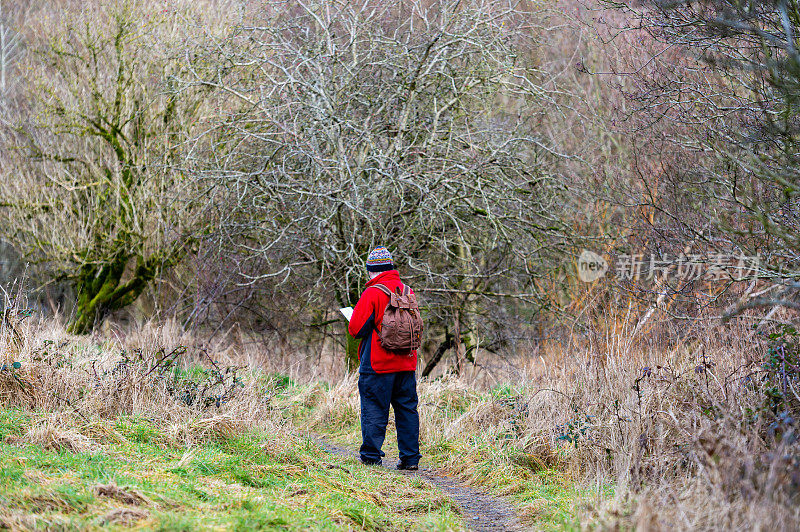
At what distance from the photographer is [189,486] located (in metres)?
4.16

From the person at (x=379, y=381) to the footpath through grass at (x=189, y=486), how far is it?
0.38m

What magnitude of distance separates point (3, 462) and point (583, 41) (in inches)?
538

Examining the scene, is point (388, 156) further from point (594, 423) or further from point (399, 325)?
point (594, 423)

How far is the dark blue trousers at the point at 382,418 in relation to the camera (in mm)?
6297

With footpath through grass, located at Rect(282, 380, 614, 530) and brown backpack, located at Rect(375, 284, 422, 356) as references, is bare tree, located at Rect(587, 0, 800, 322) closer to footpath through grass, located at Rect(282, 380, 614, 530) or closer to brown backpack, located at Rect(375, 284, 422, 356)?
Answer: footpath through grass, located at Rect(282, 380, 614, 530)

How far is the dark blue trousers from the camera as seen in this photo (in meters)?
6.30

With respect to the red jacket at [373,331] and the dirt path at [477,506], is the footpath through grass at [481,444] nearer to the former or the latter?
the dirt path at [477,506]

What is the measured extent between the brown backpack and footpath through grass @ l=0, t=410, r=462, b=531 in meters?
1.01

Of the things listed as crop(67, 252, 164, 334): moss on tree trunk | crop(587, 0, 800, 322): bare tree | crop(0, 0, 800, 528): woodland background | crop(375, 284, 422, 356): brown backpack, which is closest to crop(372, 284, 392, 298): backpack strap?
crop(375, 284, 422, 356): brown backpack

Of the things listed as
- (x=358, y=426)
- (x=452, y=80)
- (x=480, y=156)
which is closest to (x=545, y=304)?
(x=480, y=156)

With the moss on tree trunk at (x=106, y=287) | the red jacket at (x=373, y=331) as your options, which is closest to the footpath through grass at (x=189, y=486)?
the red jacket at (x=373, y=331)

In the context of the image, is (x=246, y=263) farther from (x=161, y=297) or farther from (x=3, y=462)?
(x=3, y=462)

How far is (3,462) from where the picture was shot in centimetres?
409

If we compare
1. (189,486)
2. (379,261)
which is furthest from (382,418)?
(189,486)
